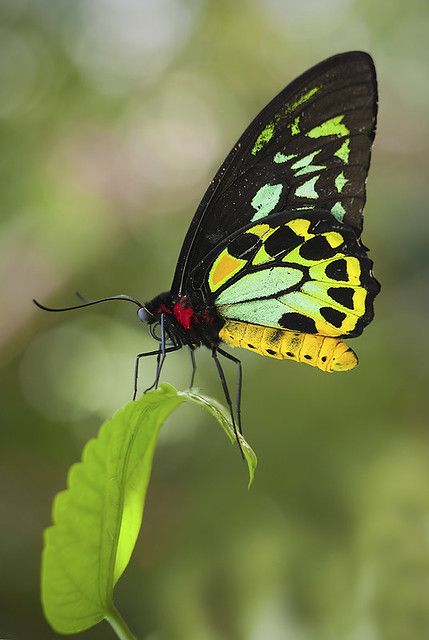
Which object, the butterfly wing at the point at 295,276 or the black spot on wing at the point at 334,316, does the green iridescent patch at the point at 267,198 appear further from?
the black spot on wing at the point at 334,316

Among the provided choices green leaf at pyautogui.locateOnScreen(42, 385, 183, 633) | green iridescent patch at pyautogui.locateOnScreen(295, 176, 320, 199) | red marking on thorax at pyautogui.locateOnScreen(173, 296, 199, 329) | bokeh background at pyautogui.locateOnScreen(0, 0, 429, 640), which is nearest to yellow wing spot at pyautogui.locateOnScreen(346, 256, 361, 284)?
green iridescent patch at pyautogui.locateOnScreen(295, 176, 320, 199)

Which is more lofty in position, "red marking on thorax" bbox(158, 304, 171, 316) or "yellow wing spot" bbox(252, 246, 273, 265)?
"yellow wing spot" bbox(252, 246, 273, 265)

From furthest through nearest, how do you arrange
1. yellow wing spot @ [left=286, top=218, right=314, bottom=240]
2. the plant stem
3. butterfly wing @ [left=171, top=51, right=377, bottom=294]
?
yellow wing spot @ [left=286, top=218, right=314, bottom=240], butterfly wing @ [left=171, top=51, right=377, bottom=294], the plant stem

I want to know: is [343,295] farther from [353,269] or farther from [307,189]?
[307,189]

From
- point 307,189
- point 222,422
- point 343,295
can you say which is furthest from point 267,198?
point 222,422

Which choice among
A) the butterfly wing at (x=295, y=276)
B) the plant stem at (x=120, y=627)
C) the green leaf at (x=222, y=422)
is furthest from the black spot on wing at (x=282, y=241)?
the plant stem at (x=120, y=627)

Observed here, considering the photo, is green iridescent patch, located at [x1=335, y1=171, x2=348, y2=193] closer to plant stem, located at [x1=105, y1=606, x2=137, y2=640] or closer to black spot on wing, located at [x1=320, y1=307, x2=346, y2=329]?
black spot on wing, located at [x1=320, y1=307, x2=346, y2=329]

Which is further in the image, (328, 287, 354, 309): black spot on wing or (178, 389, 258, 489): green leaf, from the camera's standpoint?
(328, 287, 354, 309): black spot on wing
